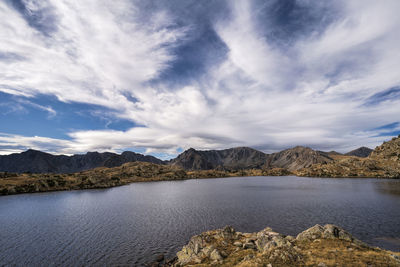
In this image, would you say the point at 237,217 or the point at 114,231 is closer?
the point at 114,231

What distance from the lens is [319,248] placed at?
27812 mm

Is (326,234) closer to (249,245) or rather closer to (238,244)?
(249,245)

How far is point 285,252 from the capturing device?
25578 mm

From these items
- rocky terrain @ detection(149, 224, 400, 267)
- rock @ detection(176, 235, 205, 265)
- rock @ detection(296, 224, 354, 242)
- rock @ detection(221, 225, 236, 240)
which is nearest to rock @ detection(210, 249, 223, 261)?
rocky terrain @ detection(149, 224, 400, 267)

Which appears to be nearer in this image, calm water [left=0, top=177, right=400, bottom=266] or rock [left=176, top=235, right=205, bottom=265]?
rock [left=176, top=235, right=205, bottom=265]

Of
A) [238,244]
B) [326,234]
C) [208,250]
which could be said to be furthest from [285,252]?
[208,250]

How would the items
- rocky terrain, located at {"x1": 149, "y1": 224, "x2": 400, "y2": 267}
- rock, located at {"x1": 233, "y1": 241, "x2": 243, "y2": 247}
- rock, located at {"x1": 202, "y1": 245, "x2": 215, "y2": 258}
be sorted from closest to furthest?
rocky terrain, located at {"x1": 149, "y1": 224, "x2": 400, "y2": 267} → rock, located at {"x1": 202, "y1": 245, "x2": 215, "y2": 258} → rock, located at {"x1": 233, "y1": 241, "x2": 243, "y2": 247}

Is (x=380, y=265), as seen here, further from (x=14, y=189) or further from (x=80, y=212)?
(x=14, y=189)

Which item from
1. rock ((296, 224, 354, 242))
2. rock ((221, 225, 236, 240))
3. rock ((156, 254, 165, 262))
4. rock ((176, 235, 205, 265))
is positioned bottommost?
rock ((156, 254, 165, 262))

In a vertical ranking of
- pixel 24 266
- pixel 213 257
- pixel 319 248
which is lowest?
pixel 24 266

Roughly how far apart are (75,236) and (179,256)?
3584 cm

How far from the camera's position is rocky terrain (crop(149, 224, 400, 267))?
23.7m

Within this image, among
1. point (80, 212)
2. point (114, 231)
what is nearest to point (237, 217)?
point (114, 231)

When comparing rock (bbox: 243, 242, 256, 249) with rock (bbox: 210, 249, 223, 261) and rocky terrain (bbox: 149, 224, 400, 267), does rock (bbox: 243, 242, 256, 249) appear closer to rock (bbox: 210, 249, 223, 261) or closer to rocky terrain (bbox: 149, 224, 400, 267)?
rocky terrain (bbox: 149, 224, 400, 267)
